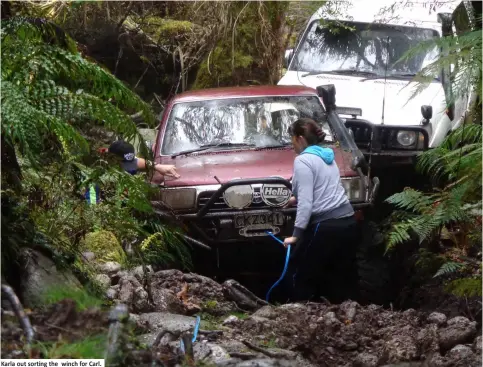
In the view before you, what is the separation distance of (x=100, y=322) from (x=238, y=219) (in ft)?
10.1

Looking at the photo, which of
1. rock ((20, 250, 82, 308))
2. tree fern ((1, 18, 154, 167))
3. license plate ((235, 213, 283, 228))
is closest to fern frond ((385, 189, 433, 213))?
license plate ((235, 213, 283, 228))

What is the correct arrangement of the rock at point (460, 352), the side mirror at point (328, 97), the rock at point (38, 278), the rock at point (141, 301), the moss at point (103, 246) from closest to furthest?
1. the rock at point (38, 278)
2. the rock at point (460, 352)
3. the rock at point (141, 301)
4. the moss at point (103, 246)
5. the side mirror at point (328, 97)

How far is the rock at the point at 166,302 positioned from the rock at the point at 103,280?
0.31 metres

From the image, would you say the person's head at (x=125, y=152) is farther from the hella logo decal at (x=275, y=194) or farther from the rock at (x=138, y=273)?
the hella logo decal at (x=275, y=194)

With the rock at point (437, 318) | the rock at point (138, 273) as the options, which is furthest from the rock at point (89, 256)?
the rock at point (437, 318)

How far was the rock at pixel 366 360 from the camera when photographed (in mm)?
4797

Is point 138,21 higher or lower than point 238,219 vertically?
higher

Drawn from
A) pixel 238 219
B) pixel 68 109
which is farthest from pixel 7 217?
pixel 238 219

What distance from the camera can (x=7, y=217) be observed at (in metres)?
4.71

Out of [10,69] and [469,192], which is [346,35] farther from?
[10,69]

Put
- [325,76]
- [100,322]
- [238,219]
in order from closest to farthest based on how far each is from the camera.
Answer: [100,322]
[238,219]
[325,76]

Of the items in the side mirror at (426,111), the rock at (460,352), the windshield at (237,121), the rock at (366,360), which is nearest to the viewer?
the rock at (460,352)

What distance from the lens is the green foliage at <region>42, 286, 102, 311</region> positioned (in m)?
4.30

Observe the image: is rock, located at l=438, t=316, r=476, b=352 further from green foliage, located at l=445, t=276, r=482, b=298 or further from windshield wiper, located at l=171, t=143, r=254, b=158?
windshield wiper, located at l=171, t=143, r=254, b=158
